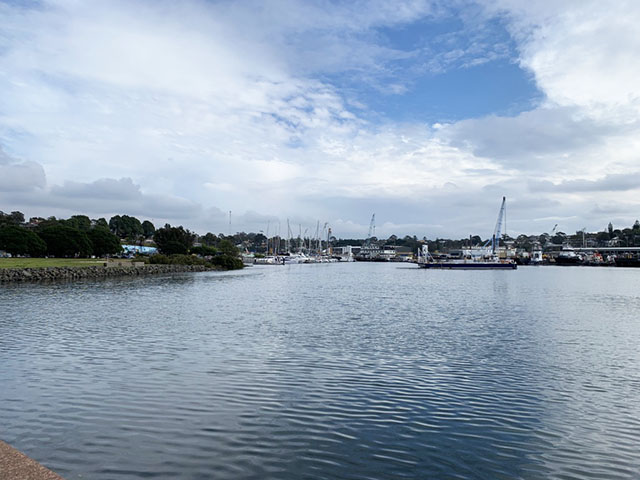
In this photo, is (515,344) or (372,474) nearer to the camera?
(372,474)

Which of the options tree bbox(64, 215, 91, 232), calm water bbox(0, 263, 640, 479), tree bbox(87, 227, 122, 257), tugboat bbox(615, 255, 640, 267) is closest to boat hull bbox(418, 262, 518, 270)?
tugboat bbox(615, 255, 640, 267)

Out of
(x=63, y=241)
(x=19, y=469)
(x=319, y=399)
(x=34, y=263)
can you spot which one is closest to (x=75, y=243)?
(x=63, y=241)

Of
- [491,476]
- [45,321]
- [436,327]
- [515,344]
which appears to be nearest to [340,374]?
[491,476]

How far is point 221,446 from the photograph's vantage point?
30.3 feet

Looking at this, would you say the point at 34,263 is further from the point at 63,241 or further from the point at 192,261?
the point at 192,261

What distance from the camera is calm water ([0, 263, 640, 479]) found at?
8711 millimetres

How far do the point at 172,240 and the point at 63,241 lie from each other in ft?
105

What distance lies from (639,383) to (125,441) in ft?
49.2

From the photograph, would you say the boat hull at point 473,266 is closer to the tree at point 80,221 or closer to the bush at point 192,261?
the bush at point 192,261

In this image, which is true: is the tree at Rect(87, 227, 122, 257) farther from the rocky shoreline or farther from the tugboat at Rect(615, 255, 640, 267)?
the tugboat at Rect(615, 255, 640, 267)

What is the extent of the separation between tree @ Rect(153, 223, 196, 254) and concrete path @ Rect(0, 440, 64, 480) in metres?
125

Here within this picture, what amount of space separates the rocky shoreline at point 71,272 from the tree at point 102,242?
84.0 ft

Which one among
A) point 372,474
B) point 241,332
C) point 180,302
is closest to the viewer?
point 372,474

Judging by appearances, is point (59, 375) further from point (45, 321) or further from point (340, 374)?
point (45, 321)
